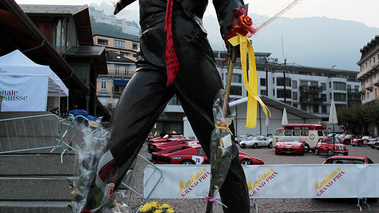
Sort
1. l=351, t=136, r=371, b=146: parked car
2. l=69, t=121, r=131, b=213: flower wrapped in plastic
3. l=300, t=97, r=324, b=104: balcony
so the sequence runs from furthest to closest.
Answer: l=300, t=97, r=324, b=104: balcony < l=351, t=136, r=371, b=146: parked car < l=69, t=121, r=131, b=213: flower wrapped in plastic

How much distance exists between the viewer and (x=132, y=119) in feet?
5.68

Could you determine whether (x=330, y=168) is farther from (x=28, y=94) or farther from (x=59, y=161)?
(x=28, y=94)

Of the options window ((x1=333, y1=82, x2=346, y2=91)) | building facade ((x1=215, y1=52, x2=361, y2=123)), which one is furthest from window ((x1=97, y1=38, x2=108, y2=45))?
window ((x1=333, y1=82, x2=346, y2=91))

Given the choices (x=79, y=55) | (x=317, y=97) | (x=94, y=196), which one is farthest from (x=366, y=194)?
(x=317, y=97)

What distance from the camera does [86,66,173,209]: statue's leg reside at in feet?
5.49

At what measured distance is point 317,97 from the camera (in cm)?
7744

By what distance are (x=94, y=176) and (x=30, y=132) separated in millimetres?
4485

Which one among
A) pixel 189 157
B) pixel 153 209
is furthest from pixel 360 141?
pixel 153 209

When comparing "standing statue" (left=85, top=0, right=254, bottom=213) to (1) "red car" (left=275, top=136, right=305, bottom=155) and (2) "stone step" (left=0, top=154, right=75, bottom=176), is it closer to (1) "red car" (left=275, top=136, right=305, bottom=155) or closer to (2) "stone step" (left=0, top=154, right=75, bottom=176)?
(2) "stone step" (left=0, top=154, right=75, bottom=176)


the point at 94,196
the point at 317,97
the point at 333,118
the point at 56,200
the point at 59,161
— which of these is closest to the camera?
the point at 94,196

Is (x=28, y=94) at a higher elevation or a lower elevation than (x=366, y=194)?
higher

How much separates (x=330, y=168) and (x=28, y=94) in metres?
8.09

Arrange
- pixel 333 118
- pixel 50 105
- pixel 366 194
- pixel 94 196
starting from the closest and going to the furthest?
pixel 94 196 < pixel 366 194 < pixel 50 105 < pixel 333 118

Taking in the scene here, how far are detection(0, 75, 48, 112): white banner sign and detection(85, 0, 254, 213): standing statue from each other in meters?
8.11
